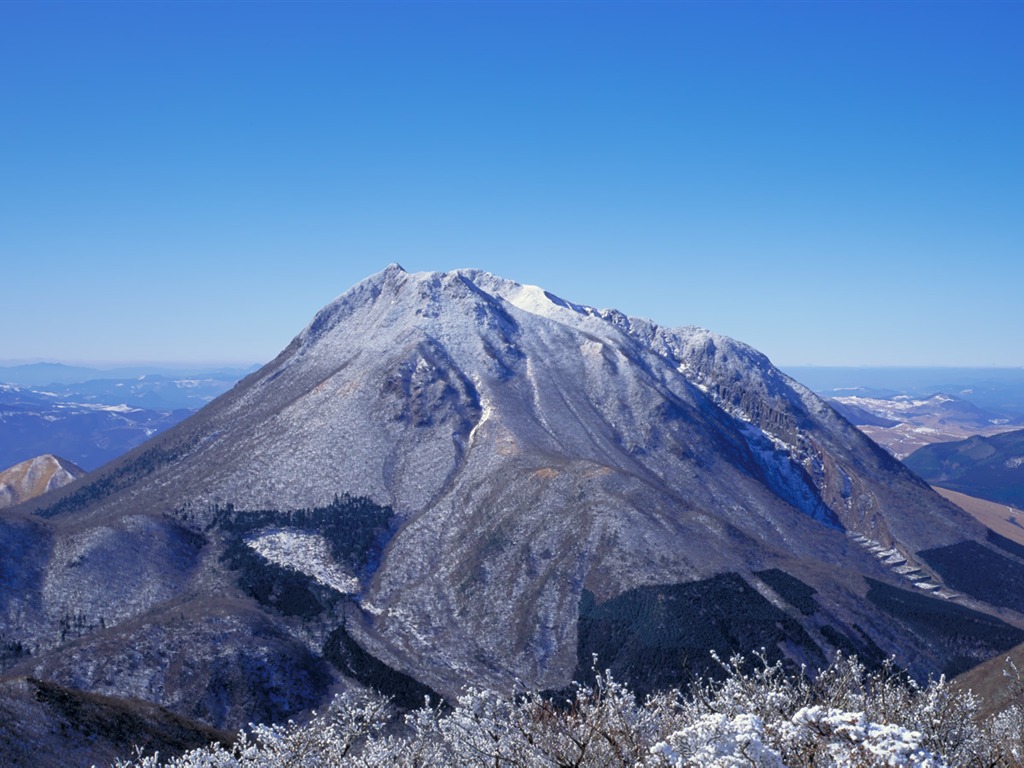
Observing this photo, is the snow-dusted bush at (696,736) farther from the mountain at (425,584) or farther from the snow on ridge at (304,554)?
the snow on ridge at (304,554)

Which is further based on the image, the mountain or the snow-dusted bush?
the mountain

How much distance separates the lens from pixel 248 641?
108625 millimetres

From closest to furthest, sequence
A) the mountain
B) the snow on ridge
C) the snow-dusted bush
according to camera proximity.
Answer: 1. the snow-dusted bush
2. the mountain
3. the snow on ridge

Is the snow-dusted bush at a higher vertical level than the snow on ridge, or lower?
higher

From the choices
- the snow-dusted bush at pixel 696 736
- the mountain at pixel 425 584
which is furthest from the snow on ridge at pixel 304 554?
the snow-dusted bush at pixel 696 736

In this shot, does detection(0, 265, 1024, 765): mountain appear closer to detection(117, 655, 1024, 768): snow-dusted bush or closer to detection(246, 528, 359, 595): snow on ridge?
detection(246, 528, 359, 595): snow on ridge

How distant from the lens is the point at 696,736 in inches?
902

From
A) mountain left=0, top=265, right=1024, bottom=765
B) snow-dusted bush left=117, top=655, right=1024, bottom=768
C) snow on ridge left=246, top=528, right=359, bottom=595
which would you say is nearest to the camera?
snow-dusted bush left=117, top=655, right=1024, bottom=768

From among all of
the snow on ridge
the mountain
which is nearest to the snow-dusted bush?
the mountain

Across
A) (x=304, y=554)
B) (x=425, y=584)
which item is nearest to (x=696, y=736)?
(x=425, y=584)

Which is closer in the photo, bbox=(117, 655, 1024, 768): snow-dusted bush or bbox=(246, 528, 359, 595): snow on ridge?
bbox=(117, 655, 1024, 768): snow-dusted bush

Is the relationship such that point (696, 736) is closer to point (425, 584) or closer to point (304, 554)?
point (425, 584)

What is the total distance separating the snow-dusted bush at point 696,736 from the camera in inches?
809

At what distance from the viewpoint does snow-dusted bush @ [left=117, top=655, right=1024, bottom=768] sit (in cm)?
2055
